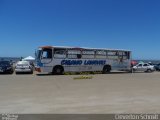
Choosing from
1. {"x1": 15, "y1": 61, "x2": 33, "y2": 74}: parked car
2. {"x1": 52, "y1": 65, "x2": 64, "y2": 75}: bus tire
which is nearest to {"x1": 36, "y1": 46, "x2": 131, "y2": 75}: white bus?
{"x1": 52, "y1": 65, "x2": 64, "y2": 75}: bus tire

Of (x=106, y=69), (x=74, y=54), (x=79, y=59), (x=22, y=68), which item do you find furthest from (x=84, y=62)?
(x=22, y=68)

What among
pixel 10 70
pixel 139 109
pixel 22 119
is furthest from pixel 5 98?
pixel 10 70

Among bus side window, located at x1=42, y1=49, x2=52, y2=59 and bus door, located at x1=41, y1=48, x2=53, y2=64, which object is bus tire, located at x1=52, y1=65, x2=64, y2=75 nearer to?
bus door, located at x1=41, y1=48, x2=53, y2=64

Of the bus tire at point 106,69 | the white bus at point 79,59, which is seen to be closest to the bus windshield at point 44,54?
the white bus at point 79,59

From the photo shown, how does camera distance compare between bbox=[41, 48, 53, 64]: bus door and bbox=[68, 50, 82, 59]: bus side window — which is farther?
bbox=[68, 50, 82, 59]: bus side window

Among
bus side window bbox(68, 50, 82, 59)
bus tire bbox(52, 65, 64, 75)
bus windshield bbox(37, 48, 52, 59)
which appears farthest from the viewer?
bus side window bbox(68, 50, 82, 59)

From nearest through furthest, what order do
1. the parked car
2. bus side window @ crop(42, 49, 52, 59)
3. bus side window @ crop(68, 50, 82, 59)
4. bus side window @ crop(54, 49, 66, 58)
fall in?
1. bus side window @ crop(42, 49, 52, 59)
2. bus side window @ crop(54, 49, 66, 58)
3. bus side window @ crop(68, 50, 82, 59)
4. the parked car

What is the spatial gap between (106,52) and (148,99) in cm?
2245

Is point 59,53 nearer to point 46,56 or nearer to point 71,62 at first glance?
point 46,56

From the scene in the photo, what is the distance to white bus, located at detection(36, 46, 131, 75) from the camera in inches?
1184

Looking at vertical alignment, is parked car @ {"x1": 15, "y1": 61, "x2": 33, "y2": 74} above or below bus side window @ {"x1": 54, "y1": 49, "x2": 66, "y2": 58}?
below

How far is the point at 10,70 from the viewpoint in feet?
107

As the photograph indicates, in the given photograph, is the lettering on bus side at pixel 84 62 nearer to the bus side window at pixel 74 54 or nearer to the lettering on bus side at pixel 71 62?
the lettering on bus side at pixel 71 62

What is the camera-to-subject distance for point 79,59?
3253 centimetres
